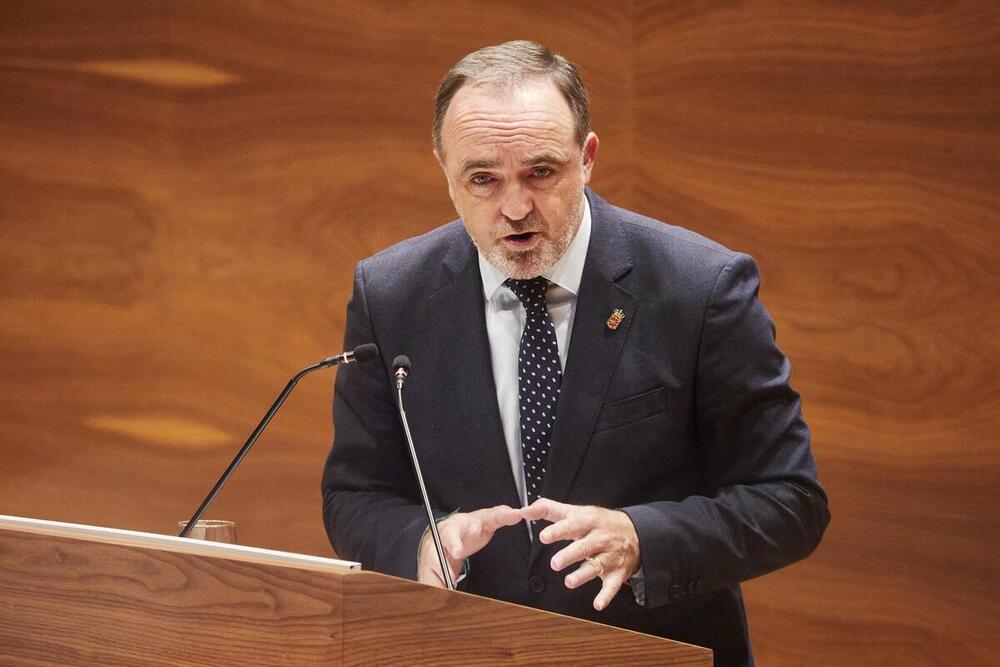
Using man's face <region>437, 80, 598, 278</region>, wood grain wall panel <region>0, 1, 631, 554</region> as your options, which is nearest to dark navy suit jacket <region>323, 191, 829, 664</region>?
man's face <region>437, 80, 598, 278</region>

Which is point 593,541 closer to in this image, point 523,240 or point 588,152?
point 523,240

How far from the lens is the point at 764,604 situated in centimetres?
327

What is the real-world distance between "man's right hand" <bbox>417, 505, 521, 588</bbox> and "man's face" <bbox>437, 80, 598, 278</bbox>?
50cm

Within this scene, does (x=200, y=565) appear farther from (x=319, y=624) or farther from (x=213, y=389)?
(x=213, y=389)

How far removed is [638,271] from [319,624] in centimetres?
107

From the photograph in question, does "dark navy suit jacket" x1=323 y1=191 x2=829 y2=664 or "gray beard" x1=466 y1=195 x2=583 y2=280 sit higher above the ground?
"gray beard" x1=466 y1=195 x2=583 y2=280

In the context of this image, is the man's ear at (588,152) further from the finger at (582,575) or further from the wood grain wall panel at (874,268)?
the wood grain wall panel at (874,268)

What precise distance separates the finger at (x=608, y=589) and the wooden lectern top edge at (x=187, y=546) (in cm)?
51

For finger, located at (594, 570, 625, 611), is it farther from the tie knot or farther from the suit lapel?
the tie knot

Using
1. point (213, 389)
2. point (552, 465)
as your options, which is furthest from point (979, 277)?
point (213, 389)

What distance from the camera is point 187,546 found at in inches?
48.0

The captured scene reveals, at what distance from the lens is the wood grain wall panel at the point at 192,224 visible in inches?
136

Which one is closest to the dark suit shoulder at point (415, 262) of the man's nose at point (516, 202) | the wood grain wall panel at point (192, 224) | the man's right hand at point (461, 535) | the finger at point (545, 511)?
the man's nose at point (516, 202)

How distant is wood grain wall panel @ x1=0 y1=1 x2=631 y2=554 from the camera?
3.45m
